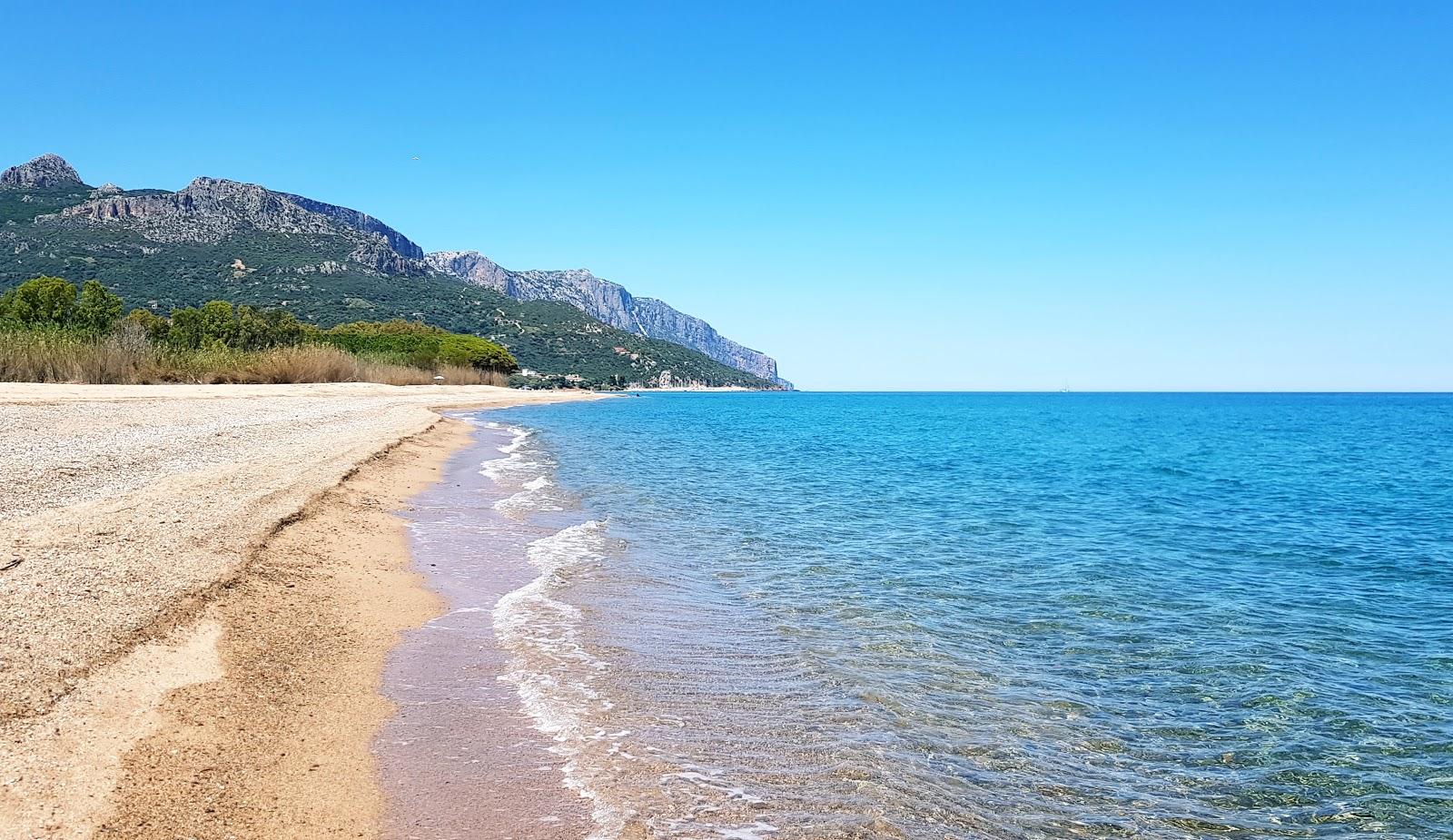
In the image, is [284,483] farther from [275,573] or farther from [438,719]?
[438,719]

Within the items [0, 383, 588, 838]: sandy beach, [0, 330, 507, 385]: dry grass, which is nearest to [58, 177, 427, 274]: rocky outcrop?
→ [0, 330, 507, 385]: dry grass

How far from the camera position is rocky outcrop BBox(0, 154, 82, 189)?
16400cm

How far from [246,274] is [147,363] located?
98.7 metres

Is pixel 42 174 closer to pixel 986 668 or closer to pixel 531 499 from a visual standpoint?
pixel 531 499

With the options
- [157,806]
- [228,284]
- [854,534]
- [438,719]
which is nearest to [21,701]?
[157,806]

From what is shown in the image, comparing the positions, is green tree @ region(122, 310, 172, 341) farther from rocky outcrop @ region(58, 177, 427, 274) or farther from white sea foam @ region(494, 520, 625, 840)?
rocky outcrop @ region(58, 177, 427, 274)

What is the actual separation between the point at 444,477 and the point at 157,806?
18.0 metres

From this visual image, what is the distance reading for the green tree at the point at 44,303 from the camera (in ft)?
166

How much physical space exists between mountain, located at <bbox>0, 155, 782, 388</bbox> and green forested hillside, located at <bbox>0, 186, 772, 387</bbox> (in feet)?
0.85

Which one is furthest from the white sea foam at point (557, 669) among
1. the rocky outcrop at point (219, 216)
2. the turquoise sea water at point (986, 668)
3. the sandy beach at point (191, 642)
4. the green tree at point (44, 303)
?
the rocky outcrop at point (219, 216)

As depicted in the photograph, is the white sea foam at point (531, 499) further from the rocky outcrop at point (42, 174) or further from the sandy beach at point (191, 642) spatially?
the rocky outcrop at point (42, 174)

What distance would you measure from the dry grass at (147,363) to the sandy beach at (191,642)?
1201 inches

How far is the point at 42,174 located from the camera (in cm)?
16900

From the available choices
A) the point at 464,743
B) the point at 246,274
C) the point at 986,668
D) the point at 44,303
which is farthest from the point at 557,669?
the point at 246,274
